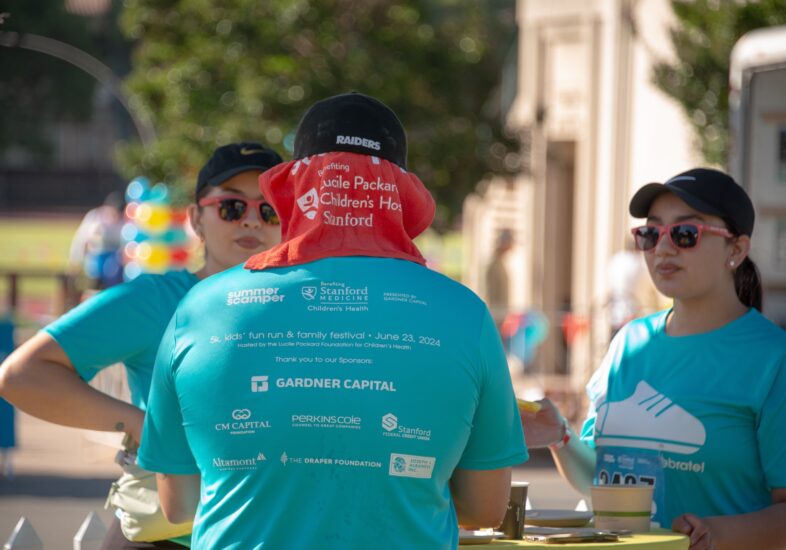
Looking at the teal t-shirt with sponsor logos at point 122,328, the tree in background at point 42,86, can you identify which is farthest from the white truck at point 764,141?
the tree in background at point 42,86

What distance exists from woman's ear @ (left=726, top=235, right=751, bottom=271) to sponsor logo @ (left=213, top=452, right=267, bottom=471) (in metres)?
1.69

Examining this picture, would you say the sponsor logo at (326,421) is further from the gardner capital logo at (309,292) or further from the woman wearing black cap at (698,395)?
the woman wearing black cap at (698,395)

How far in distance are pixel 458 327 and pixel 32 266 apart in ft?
167

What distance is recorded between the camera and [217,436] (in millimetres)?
2838

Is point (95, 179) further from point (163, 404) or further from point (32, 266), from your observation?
point (163, 404)

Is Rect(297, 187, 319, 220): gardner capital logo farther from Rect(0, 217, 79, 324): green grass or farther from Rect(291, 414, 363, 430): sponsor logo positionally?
Rect(0, 217, 79, 324): green grass

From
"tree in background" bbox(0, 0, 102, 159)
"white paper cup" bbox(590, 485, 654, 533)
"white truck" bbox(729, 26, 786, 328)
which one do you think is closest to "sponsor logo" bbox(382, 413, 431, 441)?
"white paper cup" bbox(590, 485, 654, 533)

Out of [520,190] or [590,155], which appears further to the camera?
[520,190]

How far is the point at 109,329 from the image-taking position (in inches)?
161

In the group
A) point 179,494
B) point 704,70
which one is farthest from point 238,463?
point 704,70

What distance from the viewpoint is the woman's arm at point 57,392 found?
4.05 m

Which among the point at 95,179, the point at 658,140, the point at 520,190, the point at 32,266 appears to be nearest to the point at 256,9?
the point at 658,140

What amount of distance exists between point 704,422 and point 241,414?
1512 mm

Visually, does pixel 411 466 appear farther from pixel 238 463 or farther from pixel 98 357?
pixel 98 357
